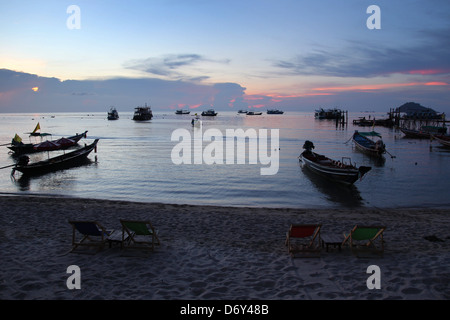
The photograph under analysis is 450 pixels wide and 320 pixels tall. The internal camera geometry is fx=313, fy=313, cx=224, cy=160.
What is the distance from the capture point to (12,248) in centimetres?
741

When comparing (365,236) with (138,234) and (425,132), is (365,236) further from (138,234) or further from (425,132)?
(425,132)

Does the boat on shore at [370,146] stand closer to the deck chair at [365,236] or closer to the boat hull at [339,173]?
the boat hull at [339,173]

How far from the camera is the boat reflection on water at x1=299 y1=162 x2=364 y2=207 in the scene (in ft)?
53.7

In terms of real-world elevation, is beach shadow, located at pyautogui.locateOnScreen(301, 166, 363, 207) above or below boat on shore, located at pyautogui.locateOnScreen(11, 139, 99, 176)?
below

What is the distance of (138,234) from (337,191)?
1433 cm

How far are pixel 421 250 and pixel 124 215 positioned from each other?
9297 mm

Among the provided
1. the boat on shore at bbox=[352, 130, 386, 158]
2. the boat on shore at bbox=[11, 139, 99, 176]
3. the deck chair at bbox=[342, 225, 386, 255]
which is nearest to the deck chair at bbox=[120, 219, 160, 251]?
the deck chair at bbox=[342, 225, 386, 255]

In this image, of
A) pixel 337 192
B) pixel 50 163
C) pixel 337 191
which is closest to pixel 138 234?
pixel 337 192

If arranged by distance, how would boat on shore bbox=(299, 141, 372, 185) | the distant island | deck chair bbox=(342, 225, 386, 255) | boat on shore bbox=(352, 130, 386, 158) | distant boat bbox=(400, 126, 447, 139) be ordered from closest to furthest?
deck chair bbox=(342, 225, 386, 255) < boat on shore bbox=(299, 141, 372, 185) < boat on shore bbox=(352, 130, 386, 158) < distant boat bbox=(400, 126, 447, 139) < the distant island

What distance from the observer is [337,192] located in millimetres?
18422

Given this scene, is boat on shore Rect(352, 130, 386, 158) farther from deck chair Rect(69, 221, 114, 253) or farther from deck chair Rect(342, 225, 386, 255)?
deck chair Rect(69, 221, 114, 253)

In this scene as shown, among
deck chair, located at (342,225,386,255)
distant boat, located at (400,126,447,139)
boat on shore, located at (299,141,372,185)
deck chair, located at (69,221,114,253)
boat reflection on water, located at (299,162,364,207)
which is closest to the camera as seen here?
deck chair, located at (342,225,386,255)

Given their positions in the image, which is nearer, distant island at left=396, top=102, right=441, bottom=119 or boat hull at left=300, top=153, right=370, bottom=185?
boat hull at left=300, top=153, right=370, bottom=185
